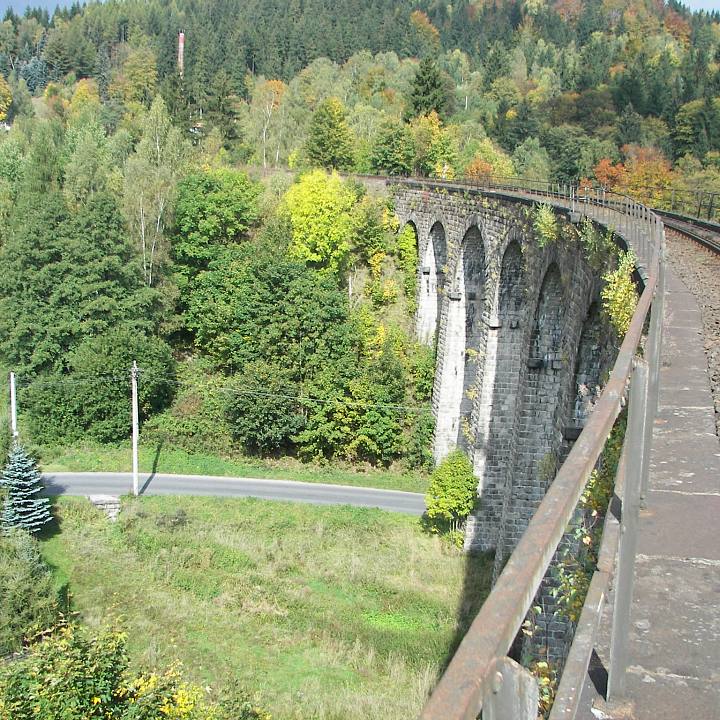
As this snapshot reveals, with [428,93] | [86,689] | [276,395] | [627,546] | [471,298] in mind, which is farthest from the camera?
[428,93]

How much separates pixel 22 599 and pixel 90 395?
46.7 ft

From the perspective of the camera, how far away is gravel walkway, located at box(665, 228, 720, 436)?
751cm

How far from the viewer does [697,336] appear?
876cm

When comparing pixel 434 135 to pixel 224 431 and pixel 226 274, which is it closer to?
pixel 226 274

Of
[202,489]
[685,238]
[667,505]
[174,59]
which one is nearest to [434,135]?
[202,489]

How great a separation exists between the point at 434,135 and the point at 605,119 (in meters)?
29.8

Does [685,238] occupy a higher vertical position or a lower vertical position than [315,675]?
higher

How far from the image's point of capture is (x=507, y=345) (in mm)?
24672

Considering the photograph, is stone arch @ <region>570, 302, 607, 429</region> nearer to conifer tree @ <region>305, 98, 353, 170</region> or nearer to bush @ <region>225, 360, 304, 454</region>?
bush @ <region>225, 360, 304, 454</region>

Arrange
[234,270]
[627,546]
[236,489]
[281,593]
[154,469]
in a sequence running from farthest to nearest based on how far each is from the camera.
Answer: [234,270]
[154,469]
[236,489]
[281,593]
[627,546]

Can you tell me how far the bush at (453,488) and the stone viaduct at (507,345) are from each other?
34 cm

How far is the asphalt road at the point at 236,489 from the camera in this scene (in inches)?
1192

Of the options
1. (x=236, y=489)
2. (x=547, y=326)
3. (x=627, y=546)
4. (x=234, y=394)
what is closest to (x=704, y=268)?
(x=547, y=326)

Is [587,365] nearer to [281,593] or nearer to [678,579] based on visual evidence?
[281,593]
